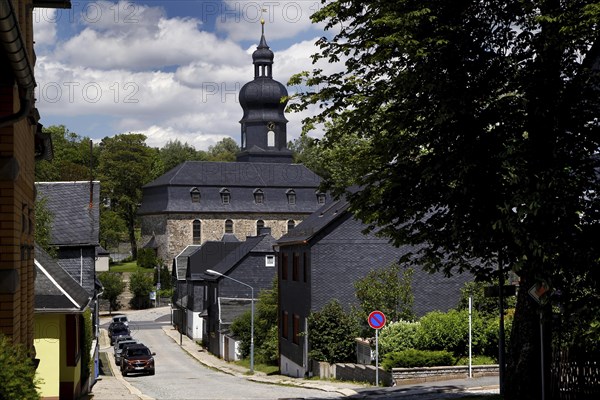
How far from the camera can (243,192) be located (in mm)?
116875

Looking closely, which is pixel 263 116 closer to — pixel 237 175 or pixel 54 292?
pixel 237 175

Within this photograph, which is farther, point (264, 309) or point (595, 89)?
point (264, 309)

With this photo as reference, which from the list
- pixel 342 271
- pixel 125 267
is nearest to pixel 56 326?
pixel 342 271

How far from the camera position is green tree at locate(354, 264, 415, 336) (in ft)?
118

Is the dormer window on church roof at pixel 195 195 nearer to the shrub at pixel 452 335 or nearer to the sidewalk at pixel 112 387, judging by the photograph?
the sidewalk at pixel 112 387

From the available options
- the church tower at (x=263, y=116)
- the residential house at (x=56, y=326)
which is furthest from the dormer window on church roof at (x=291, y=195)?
the residential house at (x=56, y=326)

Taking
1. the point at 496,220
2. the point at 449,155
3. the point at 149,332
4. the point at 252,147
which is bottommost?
the point at 149,332

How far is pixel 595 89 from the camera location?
16.2 meters

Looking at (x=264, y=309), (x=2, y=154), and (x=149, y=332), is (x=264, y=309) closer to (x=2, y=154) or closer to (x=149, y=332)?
(x=149, y=332)

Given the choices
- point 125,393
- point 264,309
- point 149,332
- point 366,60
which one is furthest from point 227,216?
point 366,60

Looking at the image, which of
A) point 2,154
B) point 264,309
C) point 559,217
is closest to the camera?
point 2,154

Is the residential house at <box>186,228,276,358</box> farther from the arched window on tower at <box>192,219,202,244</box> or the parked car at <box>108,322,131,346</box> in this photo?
the arched window on tower at <box>192,219,202,244</box>

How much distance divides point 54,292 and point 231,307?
136ft

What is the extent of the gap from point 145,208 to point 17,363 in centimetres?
11038
